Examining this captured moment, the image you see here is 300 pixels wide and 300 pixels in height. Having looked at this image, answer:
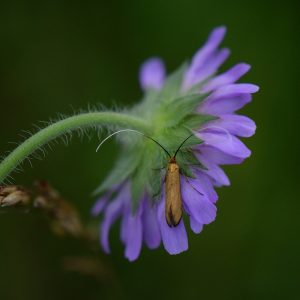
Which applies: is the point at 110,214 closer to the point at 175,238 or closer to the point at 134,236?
the point at 134,236

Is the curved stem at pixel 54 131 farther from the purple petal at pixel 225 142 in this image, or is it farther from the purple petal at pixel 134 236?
the purple petal at pixel 134 236

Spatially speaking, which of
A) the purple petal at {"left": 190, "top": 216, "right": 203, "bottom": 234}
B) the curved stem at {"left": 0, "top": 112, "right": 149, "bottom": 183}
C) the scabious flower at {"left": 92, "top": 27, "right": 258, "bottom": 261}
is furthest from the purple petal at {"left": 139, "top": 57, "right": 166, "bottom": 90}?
the purple petal at {"left": 190, "top": 216, "right": 203, "bottom": 234}

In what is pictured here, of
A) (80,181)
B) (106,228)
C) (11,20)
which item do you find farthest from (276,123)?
(11,20)

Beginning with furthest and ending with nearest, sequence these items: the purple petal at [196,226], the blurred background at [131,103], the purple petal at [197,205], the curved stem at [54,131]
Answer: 1. the blurred background at [131,103]
2. the purple petal at [196,226]
3. the purple petal at [197,205]
4. the curved stem at [54,131]

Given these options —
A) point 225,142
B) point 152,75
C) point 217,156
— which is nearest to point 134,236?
point 217,156

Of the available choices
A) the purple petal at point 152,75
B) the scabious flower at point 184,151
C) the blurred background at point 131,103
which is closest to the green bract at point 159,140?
the scabious flower at point 184,151

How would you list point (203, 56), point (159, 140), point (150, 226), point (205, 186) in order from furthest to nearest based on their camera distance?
point (203, 56)
point (150, 226)
point (159, 140)
point (205, 186)
